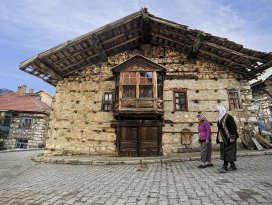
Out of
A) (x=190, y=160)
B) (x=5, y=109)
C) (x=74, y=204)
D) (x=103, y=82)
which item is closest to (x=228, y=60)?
(x=190, y=160)

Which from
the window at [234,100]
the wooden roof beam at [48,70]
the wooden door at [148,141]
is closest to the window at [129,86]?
the wooden door at [148,141]

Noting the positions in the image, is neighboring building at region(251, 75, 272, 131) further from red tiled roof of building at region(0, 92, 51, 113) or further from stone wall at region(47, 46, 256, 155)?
red tiled roof of building at region(0, 92, 51, 113)

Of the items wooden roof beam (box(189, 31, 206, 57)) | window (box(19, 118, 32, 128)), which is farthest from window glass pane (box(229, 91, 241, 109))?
window (box(19, 118, 32, 128))

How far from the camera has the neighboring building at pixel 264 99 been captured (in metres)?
16.2

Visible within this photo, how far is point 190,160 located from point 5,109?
78.8 ft

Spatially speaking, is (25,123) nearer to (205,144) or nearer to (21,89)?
(21,89)

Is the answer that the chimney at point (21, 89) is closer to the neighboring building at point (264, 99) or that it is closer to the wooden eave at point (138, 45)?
the wooden eave at point (138, 45)

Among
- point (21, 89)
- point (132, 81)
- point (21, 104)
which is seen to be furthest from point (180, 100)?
point (21, 89)

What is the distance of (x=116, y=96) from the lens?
1166cm

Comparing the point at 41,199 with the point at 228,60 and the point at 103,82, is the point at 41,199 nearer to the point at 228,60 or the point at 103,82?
the point at 103,82

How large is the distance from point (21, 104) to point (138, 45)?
19670mm

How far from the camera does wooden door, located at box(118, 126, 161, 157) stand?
11.0 m

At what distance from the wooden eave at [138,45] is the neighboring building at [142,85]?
0.05 m

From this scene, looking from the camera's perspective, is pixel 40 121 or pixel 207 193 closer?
pixel 207 193
